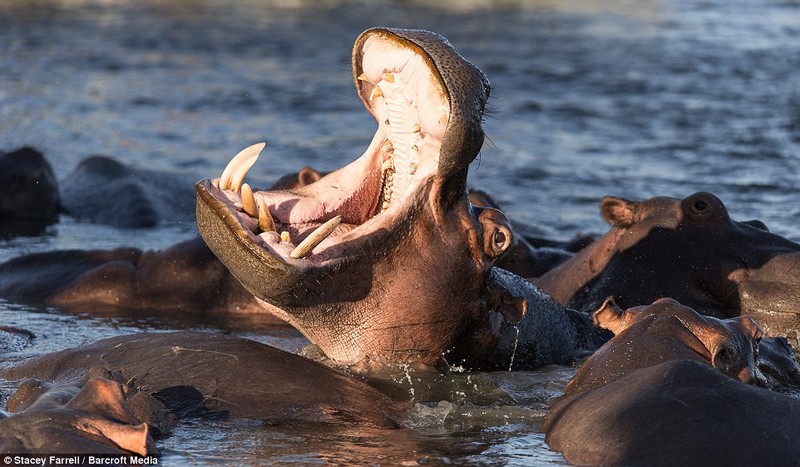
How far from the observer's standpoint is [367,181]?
229 inches

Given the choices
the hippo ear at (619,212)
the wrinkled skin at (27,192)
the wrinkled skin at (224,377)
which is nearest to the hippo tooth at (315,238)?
the wrinkled skin at (224,377)

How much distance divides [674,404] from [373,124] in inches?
465

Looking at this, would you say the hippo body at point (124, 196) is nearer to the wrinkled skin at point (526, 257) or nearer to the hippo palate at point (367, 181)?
the wrinkled skin at point (526, 257)

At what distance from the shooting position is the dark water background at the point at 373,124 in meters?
5.61

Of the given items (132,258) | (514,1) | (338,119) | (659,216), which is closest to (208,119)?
(338,119)

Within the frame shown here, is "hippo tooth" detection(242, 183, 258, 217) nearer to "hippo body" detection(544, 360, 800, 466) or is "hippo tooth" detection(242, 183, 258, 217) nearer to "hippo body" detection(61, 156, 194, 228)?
"hippo body" detection(544, 360, 800, 466)

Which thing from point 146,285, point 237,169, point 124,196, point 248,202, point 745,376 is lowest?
point 124,196

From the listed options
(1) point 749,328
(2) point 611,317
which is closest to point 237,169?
(2) point 611,317

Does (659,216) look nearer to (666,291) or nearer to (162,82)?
(666,291)

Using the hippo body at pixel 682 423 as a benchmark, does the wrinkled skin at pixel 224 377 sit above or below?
below

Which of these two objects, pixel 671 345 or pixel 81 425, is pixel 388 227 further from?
pixel 81 425

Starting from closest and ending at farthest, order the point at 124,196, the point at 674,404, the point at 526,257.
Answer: the point at 674,404 → the point at 526,257 → the point at 124,196

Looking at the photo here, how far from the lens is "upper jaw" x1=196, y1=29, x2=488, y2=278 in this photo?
17.3 ft

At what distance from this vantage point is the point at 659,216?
25.1 feet
